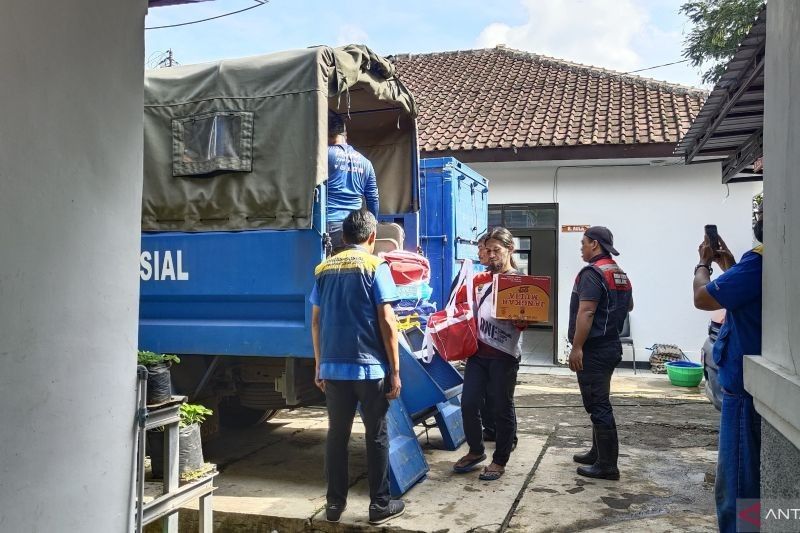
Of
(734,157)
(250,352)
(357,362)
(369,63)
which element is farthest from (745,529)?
(734,157)

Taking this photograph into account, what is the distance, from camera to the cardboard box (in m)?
4.27

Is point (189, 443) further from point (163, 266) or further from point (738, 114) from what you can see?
point (738, 114)

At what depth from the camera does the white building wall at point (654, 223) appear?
9.76 metres

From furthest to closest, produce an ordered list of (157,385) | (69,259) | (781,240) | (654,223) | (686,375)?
(654,223) → (686,375) → (157,385) → (69,259) → (781,240)

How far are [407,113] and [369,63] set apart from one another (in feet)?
3.01

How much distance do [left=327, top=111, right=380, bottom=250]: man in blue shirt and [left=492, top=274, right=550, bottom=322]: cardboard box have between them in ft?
3.80

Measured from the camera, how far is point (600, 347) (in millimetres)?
4496

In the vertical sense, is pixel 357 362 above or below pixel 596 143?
below

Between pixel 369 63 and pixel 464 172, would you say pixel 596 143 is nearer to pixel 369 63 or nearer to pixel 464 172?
pixel 464 172

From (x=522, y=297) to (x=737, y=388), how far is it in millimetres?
1652

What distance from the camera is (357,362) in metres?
3.66

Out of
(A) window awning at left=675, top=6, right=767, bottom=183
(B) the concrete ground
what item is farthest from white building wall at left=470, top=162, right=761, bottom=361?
(B) the concrete ground

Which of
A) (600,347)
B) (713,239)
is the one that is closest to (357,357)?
(600,347)

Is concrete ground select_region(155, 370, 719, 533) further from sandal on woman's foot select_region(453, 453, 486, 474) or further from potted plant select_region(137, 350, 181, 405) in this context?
potted plant select_region(137, 350, 181, 405)
